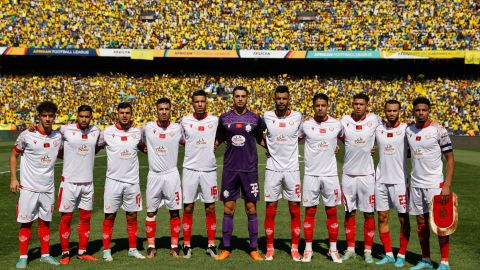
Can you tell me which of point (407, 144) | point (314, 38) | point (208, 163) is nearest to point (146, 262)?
point (208, 163)

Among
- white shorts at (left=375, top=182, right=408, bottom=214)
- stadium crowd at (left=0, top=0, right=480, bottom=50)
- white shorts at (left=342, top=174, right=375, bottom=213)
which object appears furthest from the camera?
stadium crowd at (left=0, top=0, right=480, bottom=50)

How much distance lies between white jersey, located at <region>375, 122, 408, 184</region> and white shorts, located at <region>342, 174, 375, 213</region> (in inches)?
7.9

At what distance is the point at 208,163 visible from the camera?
27.8 ft

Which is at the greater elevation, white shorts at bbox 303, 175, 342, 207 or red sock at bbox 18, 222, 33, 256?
white shorts at bbox 303, 175, 342, 207

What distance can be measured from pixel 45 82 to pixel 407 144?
38730 millimetres

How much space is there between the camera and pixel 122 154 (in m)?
8.30

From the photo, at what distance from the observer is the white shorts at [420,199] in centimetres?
765

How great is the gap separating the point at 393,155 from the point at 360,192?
2.41 feet

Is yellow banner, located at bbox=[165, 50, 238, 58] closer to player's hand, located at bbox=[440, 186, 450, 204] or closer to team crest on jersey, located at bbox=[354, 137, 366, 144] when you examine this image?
team crest on jersey, located at bbox=[354, 137, 366, 144]

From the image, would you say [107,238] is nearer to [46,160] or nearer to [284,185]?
[46,160]

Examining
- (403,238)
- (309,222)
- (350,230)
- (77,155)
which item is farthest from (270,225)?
(77,155)

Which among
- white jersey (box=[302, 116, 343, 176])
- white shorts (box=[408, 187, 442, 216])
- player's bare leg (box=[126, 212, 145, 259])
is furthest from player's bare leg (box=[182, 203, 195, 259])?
white shorts (box=[408, 187, 442, 216])

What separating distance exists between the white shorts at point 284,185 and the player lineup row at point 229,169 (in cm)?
1

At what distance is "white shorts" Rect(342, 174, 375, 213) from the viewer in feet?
27.1
